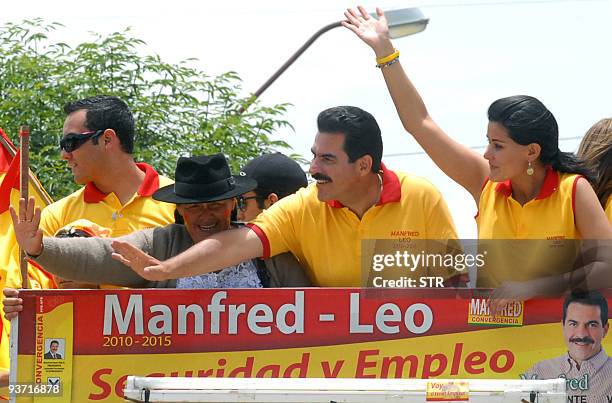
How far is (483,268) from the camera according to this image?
5262mm

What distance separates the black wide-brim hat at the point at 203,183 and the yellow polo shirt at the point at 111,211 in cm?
66

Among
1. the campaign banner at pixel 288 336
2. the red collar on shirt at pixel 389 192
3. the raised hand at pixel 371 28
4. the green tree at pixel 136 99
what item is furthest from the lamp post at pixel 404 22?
the campaign banner at pixel 288 336

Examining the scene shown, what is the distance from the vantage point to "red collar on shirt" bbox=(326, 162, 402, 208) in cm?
544

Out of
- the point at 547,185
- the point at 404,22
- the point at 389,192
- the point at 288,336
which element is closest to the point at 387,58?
the point at 389,192

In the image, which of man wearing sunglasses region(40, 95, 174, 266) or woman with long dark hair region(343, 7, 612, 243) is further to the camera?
man wearing sunglasses region(40, 95, 174, 266)

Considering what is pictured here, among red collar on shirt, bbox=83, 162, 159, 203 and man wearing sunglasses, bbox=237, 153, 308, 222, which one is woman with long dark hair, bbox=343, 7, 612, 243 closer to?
man wearing sunglasses, bbox=237, 153, 308, 222

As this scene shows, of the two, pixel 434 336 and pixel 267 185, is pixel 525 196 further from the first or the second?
pixel 267 185

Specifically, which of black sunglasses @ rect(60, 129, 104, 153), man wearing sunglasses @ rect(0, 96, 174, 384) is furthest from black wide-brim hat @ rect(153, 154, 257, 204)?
black sunglasses @ rect(60, 129, 104, 153)

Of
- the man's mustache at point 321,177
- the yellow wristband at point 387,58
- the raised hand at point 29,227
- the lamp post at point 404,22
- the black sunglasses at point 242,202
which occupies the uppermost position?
the lamp post at point 404,22

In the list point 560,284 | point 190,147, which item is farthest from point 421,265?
point 190,147

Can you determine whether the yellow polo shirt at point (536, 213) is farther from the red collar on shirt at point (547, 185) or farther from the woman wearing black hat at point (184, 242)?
the woman wearing black hat at point (184, 242)

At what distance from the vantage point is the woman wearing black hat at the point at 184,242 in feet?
16.9

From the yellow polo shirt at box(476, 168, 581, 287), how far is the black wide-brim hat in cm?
104

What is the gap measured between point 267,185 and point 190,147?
17.7 feet
